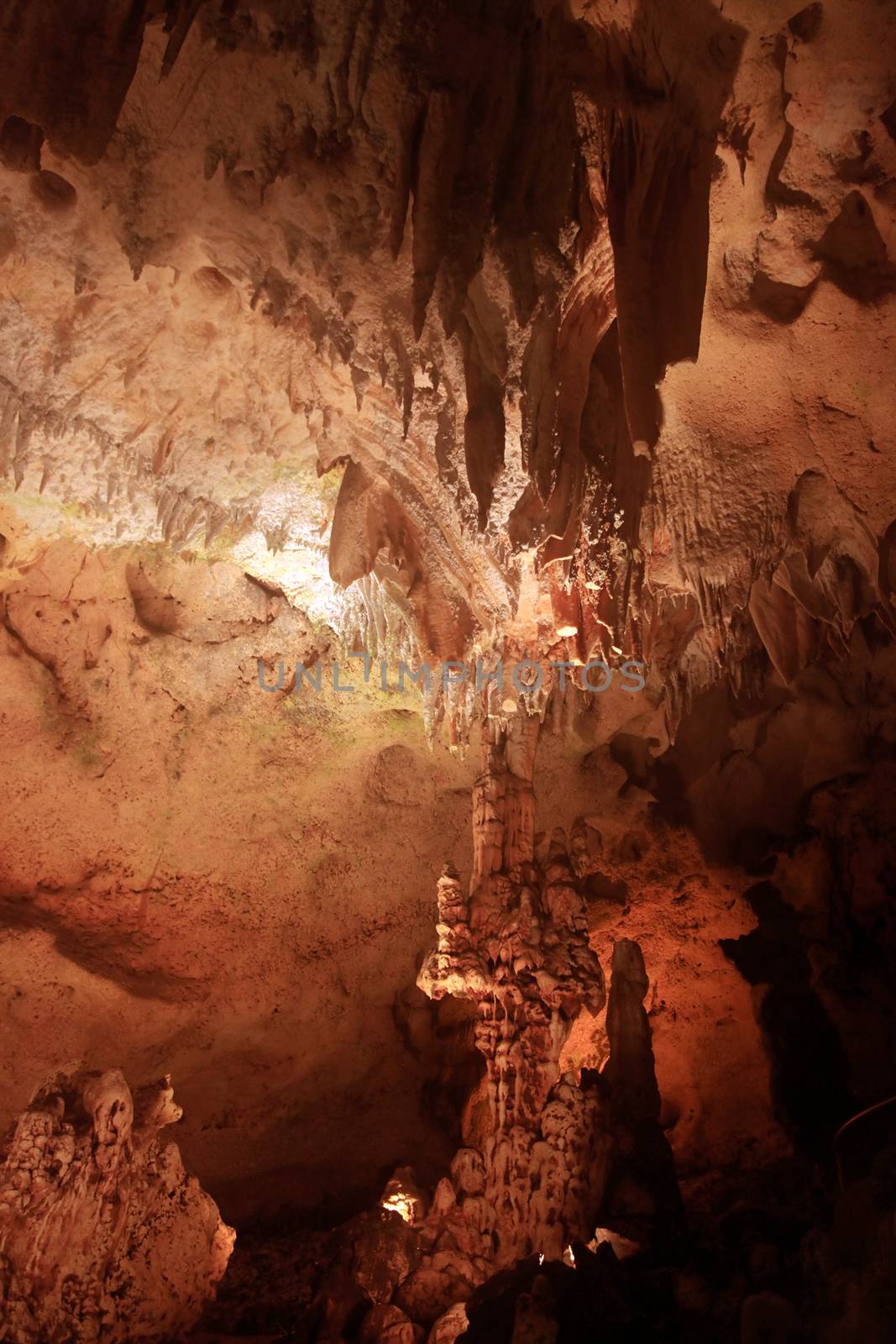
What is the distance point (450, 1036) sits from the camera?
8.10 m

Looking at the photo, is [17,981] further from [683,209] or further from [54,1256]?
[683,209]

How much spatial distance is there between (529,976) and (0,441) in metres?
4.36

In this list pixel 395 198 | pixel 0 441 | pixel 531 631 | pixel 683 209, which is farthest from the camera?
pixel 531 631

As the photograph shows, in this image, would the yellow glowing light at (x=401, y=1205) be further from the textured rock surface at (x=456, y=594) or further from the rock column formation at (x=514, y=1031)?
the rock column formation at (x=514, y=1031)

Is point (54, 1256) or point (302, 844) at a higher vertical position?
point (302, 844)

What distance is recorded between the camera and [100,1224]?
454 cm

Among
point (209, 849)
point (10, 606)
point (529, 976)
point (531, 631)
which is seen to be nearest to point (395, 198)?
point (531, 631)

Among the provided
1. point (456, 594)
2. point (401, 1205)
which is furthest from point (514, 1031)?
point (456, 594)

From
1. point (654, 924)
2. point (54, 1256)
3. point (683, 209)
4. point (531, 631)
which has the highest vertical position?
point (683, 209)

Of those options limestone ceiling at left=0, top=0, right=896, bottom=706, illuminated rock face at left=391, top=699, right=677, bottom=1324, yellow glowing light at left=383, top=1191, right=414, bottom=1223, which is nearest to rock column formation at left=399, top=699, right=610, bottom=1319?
illuminated rock face at left=391, top=699, right=677, bottom=1324

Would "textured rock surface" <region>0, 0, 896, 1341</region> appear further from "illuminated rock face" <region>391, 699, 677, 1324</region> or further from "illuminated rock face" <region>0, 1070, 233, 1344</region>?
"illuminated rock face" <region>0, 1070, 233, 1344</region>

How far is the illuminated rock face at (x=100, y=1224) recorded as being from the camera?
169 inches

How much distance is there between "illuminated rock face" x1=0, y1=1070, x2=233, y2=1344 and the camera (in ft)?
14.0

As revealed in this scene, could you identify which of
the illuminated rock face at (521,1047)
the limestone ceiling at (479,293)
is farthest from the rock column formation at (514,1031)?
the limestone ceiling at (479,293)
